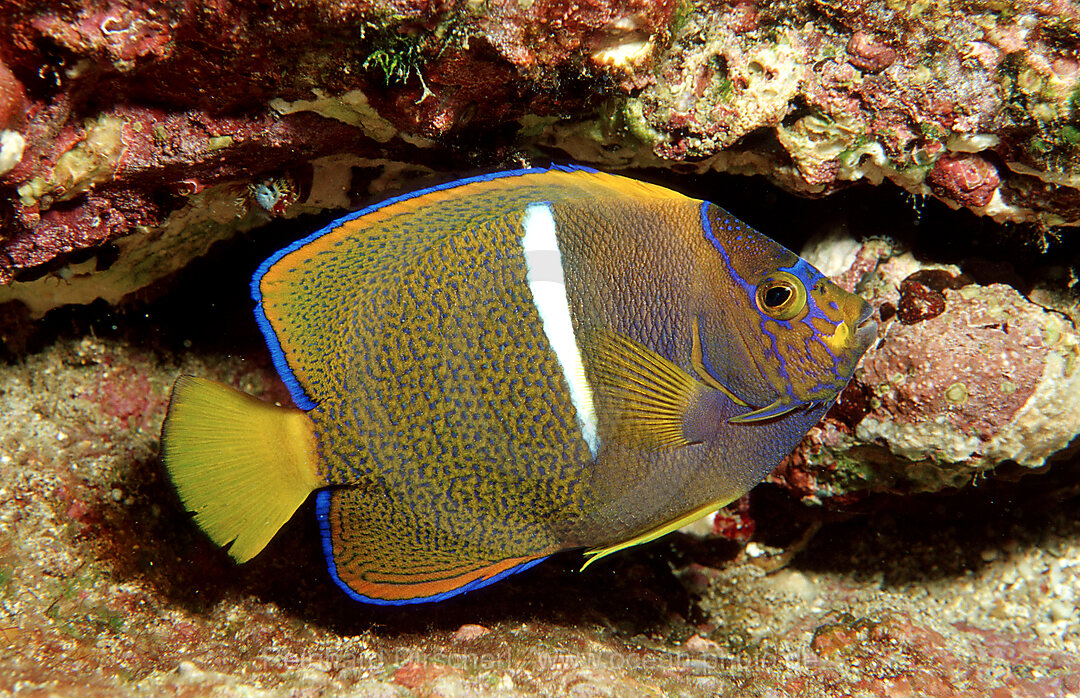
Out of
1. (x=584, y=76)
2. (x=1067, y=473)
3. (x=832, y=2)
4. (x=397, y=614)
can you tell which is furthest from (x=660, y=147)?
(x=1067, y=473)

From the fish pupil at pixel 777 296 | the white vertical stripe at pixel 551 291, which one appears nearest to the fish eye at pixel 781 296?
the fish pupil at pixel 777 296

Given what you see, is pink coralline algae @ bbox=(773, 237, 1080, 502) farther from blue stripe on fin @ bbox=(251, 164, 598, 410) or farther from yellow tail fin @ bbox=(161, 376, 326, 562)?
yellow tail fin @ bbox=(161, 376, 326, 562)

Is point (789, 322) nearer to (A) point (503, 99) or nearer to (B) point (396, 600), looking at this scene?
(A) point (503, 99)

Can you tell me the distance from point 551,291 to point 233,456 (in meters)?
0.95

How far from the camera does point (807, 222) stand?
262 centimetres

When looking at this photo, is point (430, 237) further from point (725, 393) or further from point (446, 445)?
point (725, 393)

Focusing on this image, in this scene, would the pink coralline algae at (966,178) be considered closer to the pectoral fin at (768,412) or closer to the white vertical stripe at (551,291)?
the pectoral fin at (768,412)

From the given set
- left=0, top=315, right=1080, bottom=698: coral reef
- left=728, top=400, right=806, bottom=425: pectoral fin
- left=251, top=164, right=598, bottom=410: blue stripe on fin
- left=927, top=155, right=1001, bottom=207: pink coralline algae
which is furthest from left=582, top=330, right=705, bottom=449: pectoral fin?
left=927, top=155, right=1001, bottom=207: pink coralline algae

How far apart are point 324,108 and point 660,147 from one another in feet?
3.26

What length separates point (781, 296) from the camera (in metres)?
1.61

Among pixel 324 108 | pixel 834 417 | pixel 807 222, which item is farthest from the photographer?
pixel 807 222

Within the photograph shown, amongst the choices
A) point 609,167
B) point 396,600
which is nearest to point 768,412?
point 609,167

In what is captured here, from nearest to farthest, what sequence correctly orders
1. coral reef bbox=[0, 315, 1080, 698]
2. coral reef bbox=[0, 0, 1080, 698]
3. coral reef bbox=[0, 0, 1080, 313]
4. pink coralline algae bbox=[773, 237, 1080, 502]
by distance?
1. coral reef bbox=[0, 0, 1080, 313]
2. coral reef bbox=[0, 0, 1080, 698]
3. coral reef bbox=[0, 315, 1080, 698]
4. pink coralline algae bbox=[773, 237, 1080, 502]

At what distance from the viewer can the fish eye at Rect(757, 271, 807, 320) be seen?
160 centimetres
